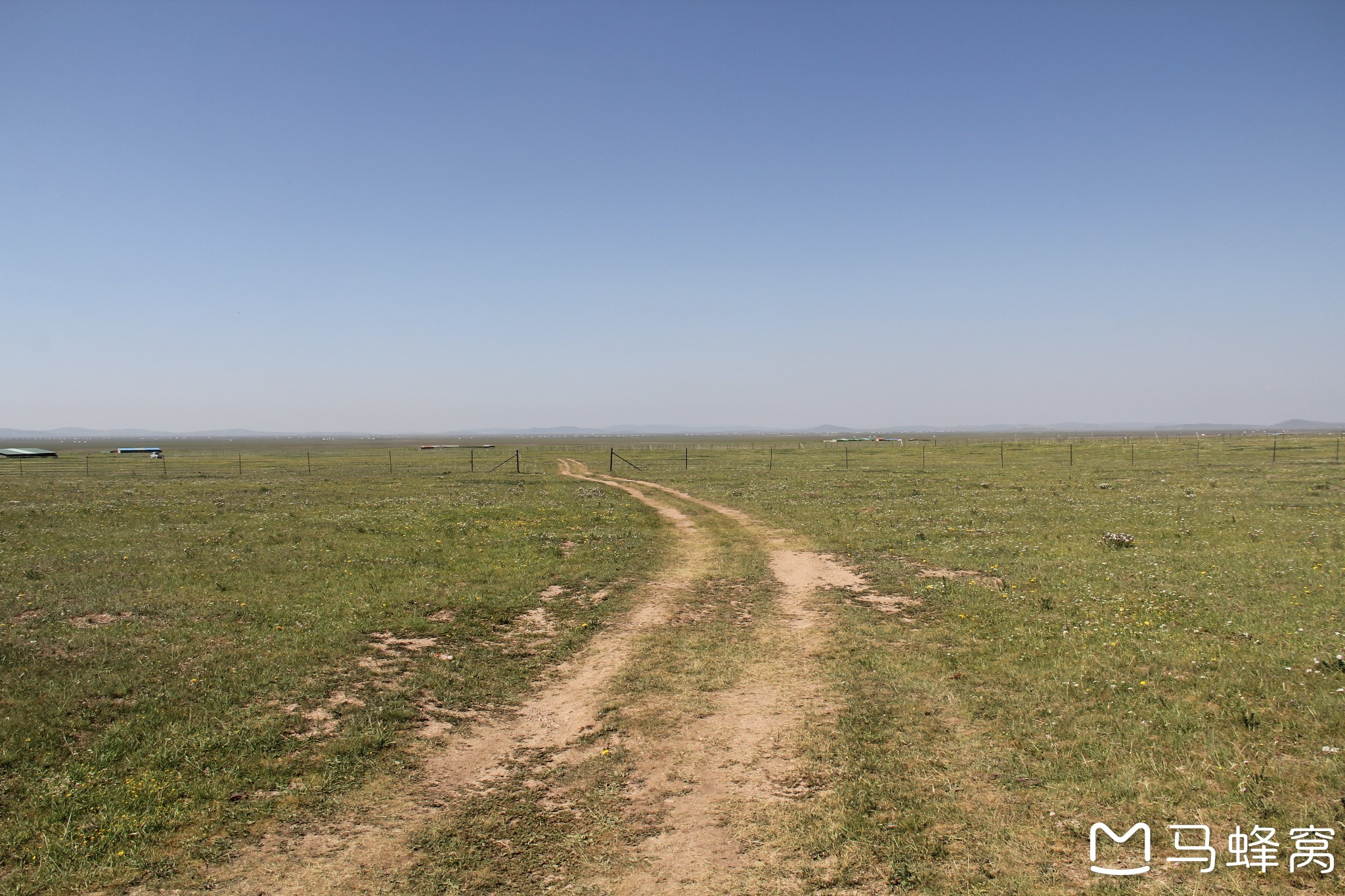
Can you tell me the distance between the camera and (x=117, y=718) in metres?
10.0

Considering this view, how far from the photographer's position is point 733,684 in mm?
11664

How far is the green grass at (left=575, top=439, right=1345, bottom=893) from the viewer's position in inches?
277

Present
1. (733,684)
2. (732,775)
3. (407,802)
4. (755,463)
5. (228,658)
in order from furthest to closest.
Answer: (755,463)
(228,658)
(733,684)
(732,775)
(407,802)

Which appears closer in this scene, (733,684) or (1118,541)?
(733,684)

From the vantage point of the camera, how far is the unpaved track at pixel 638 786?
664 centimetres

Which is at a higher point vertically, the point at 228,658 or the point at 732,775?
the point at 228,658

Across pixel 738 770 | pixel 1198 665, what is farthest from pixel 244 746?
pixel 1198 665

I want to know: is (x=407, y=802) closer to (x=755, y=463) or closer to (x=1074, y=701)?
(x=1074, y=701)

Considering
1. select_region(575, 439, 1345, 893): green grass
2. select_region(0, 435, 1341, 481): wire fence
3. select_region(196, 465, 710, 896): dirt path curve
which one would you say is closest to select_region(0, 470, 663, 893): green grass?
select_region(196, 465, 710, 896): dirt path curve

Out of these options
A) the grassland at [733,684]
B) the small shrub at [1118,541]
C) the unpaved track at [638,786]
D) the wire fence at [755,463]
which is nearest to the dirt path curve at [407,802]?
the unpaved track at [638,786]

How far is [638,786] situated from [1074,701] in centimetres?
729

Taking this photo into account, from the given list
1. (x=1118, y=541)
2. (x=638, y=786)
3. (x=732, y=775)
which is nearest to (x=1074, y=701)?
(x=732, y=775)

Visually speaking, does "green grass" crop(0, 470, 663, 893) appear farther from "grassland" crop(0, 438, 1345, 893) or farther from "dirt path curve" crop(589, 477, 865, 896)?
"dirt path curve" crop(589, 477, 865, 896)

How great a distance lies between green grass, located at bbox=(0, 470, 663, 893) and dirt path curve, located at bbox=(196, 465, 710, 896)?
57cm
